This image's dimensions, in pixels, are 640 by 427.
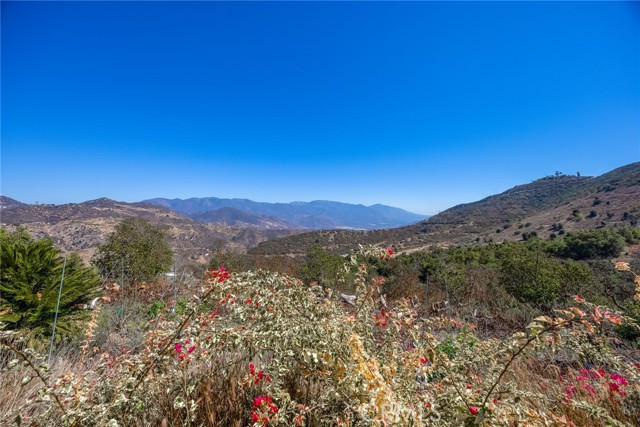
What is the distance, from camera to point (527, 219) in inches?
1807

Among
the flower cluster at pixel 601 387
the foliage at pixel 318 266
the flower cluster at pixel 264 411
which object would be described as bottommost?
the foliage at pixel 318 266

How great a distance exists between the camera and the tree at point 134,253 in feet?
34.3

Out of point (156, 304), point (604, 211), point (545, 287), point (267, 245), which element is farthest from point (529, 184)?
point (156, 304)

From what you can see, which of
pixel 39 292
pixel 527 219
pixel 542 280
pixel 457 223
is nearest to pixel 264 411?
pixel 39 292

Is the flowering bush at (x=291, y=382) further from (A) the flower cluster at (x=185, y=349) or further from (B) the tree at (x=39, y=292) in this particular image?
(B) the tree at (x=39, y=292)

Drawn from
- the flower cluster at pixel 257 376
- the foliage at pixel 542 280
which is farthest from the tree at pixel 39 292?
the foliage at pixel 542 280

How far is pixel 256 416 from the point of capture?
4.89 feet

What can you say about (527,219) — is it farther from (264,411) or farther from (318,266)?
(264,411)

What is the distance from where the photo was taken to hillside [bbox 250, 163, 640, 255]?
35.7 metres

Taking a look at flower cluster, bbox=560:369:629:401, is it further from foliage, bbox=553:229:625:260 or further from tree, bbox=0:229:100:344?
foliage, bbox=553:229:625:260

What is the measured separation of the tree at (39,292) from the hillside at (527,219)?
1573 cm

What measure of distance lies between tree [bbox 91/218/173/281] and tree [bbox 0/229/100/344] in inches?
263

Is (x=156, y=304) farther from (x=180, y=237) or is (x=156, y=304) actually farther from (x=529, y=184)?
(x=529, y=184)

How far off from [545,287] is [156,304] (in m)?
10.6
